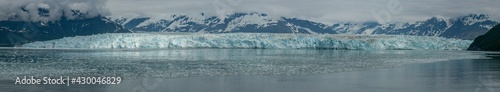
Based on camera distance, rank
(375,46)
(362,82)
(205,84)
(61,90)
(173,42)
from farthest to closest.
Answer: (375,46)
(173,42)
(362,82)
(205,84)
(61,90)

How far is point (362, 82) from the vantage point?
23719 mm

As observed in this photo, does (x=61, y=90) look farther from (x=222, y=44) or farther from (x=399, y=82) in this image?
(x=222, y=44)

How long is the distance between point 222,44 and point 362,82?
267ft

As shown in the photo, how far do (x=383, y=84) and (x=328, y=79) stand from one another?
2.94 m

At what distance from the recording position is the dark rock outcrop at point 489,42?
357 feet

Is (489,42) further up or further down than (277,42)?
further down

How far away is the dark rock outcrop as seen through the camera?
108900mm

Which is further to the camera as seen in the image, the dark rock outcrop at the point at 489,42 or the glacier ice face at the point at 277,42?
the dark rock outcrop at the point at 489,42

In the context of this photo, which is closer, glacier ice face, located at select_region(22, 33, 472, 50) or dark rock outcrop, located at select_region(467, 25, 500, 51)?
glacier ice face, located at select_region(22, 33, 472, 50)

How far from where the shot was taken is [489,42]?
11456 cm

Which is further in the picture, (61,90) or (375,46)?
(375,46)

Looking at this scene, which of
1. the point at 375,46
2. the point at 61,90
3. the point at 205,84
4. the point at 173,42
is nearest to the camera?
the point at 61,90

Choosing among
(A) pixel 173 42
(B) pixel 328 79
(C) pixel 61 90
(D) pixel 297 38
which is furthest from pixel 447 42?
(C) pixel 61 90

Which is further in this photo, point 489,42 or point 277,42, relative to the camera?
point 489,42
